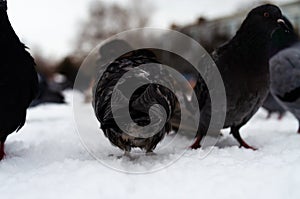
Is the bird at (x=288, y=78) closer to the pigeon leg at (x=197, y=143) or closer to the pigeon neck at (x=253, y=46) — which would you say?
the pigeon neck at (x=253, y=46)

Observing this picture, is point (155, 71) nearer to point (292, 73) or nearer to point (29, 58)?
point (29, 58)

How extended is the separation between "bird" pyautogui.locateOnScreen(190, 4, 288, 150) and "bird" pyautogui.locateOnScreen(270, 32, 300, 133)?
3.83 feet

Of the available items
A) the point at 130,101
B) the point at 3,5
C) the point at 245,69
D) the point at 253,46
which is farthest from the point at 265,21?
the point at 3,5

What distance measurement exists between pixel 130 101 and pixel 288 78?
9.53ft

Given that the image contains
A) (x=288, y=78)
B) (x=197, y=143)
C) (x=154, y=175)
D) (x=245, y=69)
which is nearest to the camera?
(x=154, y=175)

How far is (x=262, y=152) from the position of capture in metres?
3.02

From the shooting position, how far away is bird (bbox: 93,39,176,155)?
2.46m

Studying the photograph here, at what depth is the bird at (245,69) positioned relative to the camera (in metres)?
3.38

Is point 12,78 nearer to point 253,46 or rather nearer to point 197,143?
point 197,143

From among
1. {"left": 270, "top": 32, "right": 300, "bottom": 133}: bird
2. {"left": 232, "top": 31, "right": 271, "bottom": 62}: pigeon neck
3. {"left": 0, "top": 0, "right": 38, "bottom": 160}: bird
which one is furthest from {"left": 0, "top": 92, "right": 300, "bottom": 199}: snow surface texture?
{"left": 270, "top": 32, "right": 300, "bottom": 133}: bird

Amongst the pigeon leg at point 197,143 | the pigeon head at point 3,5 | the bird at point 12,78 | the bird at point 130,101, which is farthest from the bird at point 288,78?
the pigeon head at point 3,5

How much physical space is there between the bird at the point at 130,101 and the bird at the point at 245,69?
70cm

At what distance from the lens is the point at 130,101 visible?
8.16 feet

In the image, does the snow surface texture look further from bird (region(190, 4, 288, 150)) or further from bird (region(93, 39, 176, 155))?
bird (region(190, 4, 288, 150))
